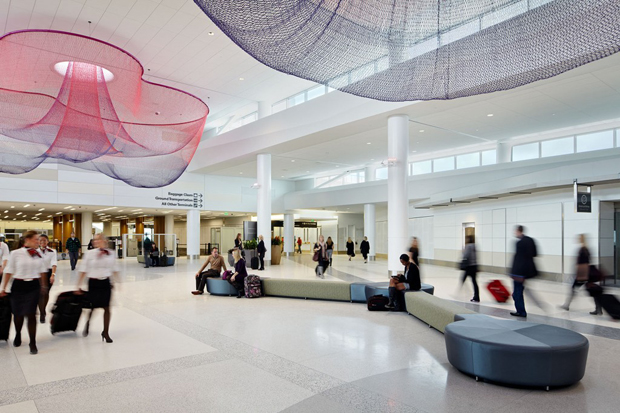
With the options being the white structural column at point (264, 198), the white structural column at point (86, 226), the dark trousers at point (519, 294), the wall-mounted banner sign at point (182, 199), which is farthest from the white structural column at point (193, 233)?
the dark trousers at point (519, 294)

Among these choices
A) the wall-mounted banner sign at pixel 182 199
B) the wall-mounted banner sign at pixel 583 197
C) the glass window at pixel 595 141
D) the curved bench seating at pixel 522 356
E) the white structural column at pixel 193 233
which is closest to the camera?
the curved bench seating at pixel 522 356

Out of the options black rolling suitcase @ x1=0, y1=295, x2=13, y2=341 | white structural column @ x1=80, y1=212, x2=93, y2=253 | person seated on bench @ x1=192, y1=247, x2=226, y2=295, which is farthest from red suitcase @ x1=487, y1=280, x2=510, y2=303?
white structural column @ x1=80, y1=212, x2=93, y2=253

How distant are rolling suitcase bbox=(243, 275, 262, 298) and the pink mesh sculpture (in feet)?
11.2

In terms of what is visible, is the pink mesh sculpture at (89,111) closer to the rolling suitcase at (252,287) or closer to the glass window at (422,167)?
the rolling suitcase at (252,287)

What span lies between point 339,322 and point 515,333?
378cm

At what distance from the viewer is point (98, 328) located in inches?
320

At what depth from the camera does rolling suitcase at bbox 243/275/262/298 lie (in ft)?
38.4

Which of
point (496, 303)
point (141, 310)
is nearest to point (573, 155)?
point (496, 303)

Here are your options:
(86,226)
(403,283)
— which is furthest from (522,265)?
(86,226)

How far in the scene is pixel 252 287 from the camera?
11719 millimetres

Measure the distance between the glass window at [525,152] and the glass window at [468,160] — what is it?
2397mm

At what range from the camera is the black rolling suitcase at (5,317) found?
22.9 ft

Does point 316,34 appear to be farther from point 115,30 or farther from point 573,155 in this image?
point 573,155

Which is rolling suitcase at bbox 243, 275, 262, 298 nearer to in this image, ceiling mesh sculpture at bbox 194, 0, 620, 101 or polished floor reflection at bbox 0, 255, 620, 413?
polished floor reflection at bbox 0, 255, 620, 413
